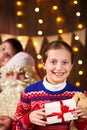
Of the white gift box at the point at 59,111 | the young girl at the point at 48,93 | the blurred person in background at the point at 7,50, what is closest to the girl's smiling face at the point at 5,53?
the blurred person in background at the point at 7,50

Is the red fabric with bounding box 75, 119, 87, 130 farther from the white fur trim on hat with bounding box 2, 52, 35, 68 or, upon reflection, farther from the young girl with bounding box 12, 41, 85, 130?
the white fur trim on hat with bounding box 2, 52, 35, 68

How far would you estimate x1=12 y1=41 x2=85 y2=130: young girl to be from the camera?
1365mm

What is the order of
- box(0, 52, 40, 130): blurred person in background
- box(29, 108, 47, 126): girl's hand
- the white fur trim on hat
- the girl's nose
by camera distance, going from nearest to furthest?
box(29, 108, 47, 126): girl's hand
the girl's nose
box(0, 52, 40, 130): blurred person in background
the white fur trim on hat

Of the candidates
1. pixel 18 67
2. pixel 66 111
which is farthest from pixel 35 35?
pixel 66 111

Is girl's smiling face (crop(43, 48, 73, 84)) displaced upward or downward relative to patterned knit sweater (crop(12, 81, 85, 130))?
upward

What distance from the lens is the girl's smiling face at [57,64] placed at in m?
1.45

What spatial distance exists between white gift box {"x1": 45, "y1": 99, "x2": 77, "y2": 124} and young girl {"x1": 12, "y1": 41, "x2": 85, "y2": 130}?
0.02m

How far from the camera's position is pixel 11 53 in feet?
6.33

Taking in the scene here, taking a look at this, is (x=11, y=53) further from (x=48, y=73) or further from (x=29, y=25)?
(x=48, y=73)

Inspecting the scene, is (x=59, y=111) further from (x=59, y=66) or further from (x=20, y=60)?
(x=20, y=60)

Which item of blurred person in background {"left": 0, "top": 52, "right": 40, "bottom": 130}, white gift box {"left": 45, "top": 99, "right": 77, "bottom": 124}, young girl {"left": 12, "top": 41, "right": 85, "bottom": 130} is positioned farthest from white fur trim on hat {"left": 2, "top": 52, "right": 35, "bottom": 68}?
white gift box {"left": 45, "top": 99, "right": 77, "bottom": 124}

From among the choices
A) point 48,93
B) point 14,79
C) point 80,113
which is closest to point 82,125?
point 80,113

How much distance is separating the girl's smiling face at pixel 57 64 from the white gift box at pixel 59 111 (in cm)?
13

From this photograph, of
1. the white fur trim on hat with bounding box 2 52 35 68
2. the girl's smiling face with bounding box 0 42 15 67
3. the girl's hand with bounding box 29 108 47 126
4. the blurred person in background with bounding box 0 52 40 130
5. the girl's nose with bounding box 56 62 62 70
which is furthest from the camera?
the girl's smiling face with bounding box 0 42 15 67
